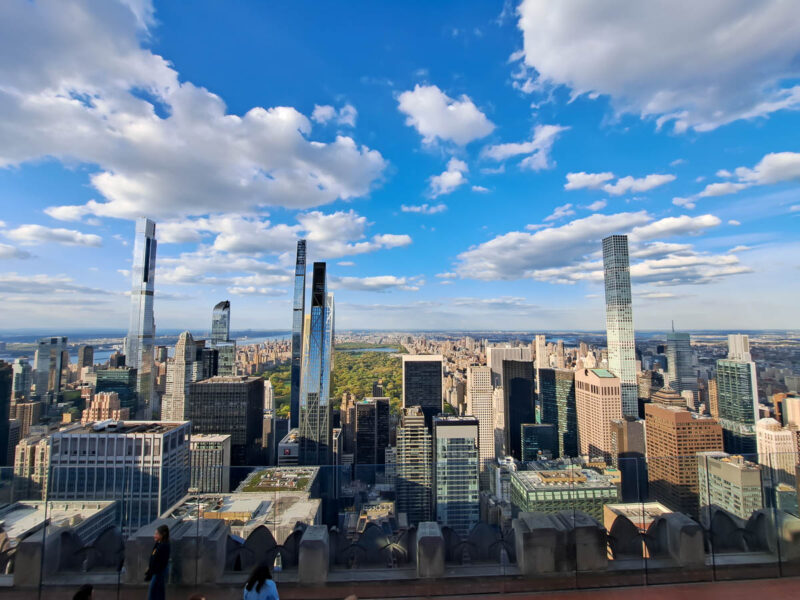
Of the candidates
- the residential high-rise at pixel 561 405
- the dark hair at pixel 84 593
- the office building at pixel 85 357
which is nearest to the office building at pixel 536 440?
the residential high-rise at pixel 561 405

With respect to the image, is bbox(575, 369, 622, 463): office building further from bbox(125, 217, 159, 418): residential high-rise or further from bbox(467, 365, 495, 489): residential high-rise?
bbox(125, 217, 159, 418): residential high-rise

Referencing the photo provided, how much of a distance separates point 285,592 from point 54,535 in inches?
61.7

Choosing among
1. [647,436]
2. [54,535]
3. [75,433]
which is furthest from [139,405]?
[647,436]

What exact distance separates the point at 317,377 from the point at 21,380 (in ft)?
84.3

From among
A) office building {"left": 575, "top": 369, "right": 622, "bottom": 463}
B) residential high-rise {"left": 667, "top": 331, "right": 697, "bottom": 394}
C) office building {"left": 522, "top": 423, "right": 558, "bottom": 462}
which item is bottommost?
office building {"left": 522, "top": 423, "right": 558, "bottom": 462}

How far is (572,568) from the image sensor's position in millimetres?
2279

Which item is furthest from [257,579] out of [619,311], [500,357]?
[619,311]

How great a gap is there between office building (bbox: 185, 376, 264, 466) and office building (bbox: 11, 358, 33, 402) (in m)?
12.6

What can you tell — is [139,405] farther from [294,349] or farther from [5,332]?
[294,349]

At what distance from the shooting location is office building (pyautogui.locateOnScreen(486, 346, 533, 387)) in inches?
2079

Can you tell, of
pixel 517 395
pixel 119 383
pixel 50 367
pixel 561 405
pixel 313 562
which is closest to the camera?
pixel 313 562

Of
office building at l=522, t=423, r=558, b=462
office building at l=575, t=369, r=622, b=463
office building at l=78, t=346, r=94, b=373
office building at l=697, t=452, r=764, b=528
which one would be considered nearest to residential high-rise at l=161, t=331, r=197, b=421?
office building at l=78, t=346, r=94, b=373

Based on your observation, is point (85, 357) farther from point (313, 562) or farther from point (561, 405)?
point (561, 405)

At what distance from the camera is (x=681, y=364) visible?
47.1 m
